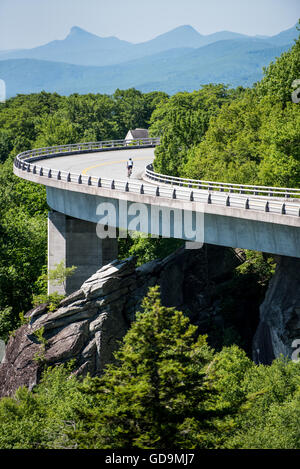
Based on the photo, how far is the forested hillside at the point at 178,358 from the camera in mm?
20750

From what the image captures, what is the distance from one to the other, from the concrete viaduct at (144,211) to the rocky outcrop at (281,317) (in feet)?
12.8

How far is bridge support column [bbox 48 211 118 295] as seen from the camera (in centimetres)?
4569

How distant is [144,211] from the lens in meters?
37.8

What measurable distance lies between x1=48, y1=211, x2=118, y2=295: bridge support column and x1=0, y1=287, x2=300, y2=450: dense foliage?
21.8 metres

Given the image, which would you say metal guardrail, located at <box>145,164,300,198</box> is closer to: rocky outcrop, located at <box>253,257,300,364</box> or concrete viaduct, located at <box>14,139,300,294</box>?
concrete viaduct, located at <box>14,139,300,294</box>

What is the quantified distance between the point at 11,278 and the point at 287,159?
2269 centimetres

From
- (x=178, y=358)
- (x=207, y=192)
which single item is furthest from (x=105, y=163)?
(x=178, y=358)

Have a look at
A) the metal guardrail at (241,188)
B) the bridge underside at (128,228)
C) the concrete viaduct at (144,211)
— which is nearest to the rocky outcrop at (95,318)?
the concrete viaduct at (144,211)

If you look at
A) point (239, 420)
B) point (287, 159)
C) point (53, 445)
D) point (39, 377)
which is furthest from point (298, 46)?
point (53, 445)

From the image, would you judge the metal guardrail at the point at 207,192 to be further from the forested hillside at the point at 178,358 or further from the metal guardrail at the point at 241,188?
the forested hillside at the point at 178,358

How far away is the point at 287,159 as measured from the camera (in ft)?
123

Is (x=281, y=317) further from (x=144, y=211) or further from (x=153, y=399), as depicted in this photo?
(x=153, y=399)

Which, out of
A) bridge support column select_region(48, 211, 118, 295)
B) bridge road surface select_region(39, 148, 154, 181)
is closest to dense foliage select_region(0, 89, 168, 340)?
bridge support column select_region(48, 211, 118, 295)
